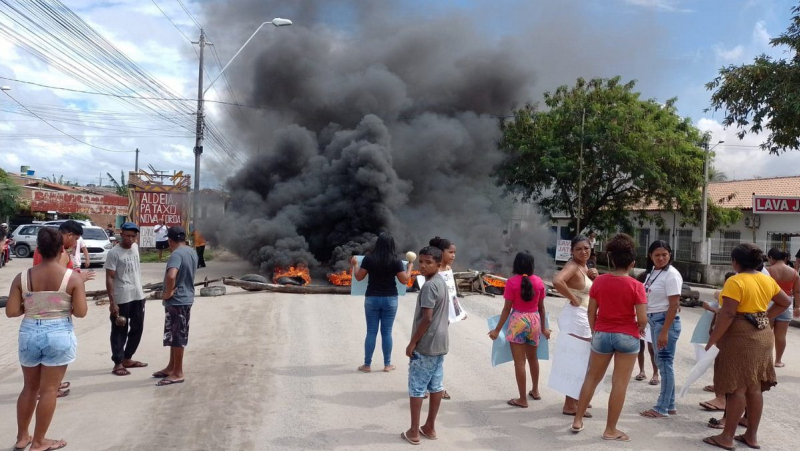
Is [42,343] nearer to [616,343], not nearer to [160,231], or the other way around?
[616,343]

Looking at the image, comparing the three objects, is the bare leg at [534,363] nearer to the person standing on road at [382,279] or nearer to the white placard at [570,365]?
the white placard at [570,365]

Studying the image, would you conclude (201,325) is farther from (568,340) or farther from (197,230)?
(197,230)

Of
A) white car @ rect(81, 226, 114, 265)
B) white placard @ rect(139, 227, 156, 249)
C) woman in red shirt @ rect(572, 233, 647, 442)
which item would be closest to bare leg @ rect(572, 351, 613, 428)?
woman in red shirt @ rect(572, 233, 647, 442)

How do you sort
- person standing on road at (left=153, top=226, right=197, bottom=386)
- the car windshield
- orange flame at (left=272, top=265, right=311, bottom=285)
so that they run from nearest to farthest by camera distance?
person standing on road at (left=153, top=226, right=197, bottom=386)
orange flame at (left=272, top=265, right=311, bottom=285)
the car windshield

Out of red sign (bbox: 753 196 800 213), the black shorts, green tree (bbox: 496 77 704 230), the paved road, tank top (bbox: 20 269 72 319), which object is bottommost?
the paved road

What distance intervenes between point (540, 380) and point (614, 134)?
17889 mm

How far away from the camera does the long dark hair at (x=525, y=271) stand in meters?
5.12

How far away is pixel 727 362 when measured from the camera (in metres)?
4.37

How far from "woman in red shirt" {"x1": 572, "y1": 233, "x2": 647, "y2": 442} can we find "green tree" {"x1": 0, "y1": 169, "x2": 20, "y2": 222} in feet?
120

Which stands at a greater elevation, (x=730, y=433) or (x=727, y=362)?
(x=727, y=362)

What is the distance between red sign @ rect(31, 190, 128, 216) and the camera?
35.7 m

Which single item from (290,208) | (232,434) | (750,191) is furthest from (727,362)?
(750,191)

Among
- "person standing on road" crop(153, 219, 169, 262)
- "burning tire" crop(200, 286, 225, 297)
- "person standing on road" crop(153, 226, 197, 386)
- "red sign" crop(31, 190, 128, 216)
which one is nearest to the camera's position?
"person standing on road" crop(153, 226, 197, 386)

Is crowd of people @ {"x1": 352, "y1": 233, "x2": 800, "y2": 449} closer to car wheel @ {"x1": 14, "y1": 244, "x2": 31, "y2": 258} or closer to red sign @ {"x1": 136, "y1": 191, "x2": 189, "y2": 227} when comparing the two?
red sign @ {"x1": 136, "y1": 191, "x2": 189, "y2": 227}
